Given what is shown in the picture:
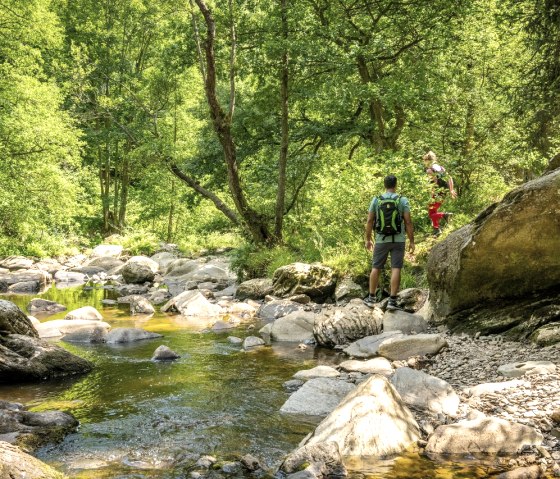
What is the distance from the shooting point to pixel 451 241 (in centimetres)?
866

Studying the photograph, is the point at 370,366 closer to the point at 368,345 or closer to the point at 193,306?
the point at 368,345

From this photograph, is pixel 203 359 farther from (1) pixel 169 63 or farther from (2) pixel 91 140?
(2) pixel 91 140

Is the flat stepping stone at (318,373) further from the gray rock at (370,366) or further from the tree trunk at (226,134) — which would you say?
the tree trunk at (226,134)

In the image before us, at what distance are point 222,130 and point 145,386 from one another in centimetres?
927

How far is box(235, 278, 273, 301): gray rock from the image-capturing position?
13.6 m

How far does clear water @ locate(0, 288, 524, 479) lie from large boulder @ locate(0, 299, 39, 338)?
0.90 meters

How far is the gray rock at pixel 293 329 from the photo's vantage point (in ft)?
30.9

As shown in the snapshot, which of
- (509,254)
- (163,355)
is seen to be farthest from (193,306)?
(509,254)

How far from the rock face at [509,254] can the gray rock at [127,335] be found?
4.93 m

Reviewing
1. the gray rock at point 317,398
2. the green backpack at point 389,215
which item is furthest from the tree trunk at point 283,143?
the gray rock at point 317,398

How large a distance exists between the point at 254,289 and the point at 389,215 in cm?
554


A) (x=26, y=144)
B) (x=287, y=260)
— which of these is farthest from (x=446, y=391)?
(x=26, y=144)

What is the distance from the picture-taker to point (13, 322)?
778 cm

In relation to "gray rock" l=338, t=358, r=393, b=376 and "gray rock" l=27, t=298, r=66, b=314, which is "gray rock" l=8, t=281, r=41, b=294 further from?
"gray rock" l=338, t=358, r=393, b=376
